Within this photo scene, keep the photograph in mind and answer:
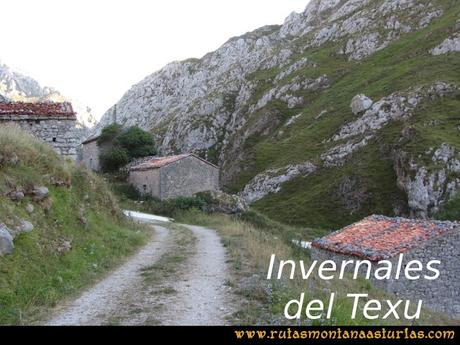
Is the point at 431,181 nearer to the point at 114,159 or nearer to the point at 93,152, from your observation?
the point at 114,159

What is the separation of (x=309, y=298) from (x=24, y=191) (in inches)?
327

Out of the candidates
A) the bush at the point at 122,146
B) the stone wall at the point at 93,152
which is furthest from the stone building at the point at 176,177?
the stone wall at the point at 93,152

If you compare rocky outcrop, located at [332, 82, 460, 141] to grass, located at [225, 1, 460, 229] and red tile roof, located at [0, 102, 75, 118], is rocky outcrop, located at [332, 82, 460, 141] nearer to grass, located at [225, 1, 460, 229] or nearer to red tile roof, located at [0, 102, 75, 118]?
grass, located at [225, 1, 460, 229]

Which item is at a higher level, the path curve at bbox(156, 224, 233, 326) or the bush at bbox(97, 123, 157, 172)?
the bush at bbox(97, 123, 157, 172)

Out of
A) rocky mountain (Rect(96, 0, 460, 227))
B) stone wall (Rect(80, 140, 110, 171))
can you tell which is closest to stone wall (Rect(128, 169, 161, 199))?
stone wall (Rect(80, 140, 110, 171))

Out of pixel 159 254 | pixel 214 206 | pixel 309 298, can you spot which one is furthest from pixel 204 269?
pixel 214 206

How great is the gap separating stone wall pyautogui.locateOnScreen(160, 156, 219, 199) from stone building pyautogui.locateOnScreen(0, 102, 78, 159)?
76.5ft

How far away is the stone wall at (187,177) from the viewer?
143 feet

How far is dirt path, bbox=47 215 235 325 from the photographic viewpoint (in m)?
8.92

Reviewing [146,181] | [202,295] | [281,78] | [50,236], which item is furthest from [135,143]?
[281,78]

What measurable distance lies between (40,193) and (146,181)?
3221cm

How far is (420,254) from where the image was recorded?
2473 cm

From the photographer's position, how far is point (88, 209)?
56.8 feet
